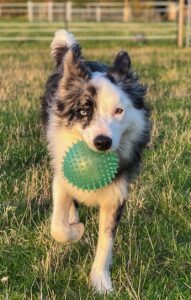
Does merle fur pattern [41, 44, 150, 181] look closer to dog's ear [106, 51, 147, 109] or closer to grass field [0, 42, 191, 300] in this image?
dog's ear [106, 51, 147, 109]

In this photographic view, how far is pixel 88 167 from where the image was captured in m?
3.62

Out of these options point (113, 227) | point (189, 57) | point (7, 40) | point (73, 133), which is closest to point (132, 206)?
point (113, 227)

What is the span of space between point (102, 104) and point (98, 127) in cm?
21

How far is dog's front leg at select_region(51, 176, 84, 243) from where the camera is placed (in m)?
3.75

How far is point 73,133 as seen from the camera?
12.4 feet

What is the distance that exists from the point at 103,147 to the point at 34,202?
1.49m

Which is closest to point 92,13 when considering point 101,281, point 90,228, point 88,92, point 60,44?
point 60,44

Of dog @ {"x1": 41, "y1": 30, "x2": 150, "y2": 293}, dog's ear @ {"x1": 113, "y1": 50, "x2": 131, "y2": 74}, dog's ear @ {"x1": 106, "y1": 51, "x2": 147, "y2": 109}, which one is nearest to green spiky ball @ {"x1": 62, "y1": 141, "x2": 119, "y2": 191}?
dog @ {"x1": 41, "y1": 30, "x2": 150, "y2": 293}

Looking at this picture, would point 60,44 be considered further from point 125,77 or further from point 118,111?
point 118,111

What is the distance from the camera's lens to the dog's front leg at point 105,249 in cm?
351

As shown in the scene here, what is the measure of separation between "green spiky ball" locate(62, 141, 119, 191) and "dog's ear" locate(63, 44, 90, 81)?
48 centimetres

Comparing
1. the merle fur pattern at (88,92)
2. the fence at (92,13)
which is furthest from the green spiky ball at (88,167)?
the fence at (92,13)

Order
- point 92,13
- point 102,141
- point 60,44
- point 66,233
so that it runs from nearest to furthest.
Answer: point 102,141
point 66,233
point 60,44
point 92,13

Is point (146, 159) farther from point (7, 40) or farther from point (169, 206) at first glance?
point (7, 40)
